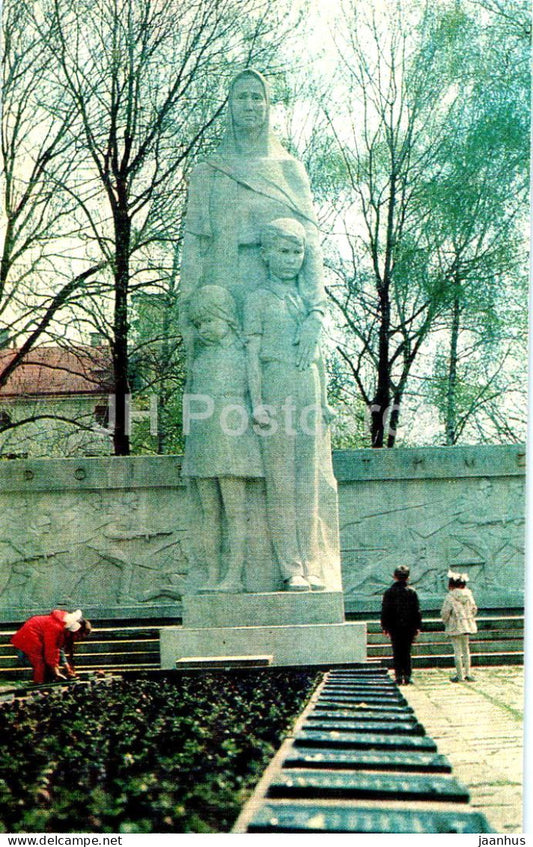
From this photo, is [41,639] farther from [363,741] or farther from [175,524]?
[363,741]

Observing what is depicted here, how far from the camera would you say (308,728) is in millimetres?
5383

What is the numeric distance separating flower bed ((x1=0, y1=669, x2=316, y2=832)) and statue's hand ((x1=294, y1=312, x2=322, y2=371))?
2.59 metres

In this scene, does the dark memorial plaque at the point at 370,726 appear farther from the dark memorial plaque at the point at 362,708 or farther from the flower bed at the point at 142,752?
the dark memorial plaque at the point at 362,708

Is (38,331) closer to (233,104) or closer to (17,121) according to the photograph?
(17,121)

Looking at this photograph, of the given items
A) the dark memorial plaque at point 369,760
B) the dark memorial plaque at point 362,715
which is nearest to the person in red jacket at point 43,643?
the dark memorial plaque at point 362,715

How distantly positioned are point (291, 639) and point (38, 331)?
7488mm

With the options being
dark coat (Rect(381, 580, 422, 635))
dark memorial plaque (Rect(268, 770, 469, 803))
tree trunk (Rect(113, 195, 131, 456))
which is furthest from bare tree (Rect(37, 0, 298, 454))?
dark memorial plaque (Rect(268, 770, 469, 803))

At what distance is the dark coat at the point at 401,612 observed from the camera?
30.0 feet

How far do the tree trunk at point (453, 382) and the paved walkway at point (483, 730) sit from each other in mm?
6744

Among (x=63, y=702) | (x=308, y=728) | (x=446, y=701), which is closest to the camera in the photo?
(x=308, y=728)

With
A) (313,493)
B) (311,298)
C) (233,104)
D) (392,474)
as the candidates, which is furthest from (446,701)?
(392,474)

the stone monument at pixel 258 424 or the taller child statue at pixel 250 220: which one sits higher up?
the taller child statue at pixel 250 220

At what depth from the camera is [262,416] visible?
8891 millimetres

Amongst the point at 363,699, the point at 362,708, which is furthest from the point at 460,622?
the point at 362,708
